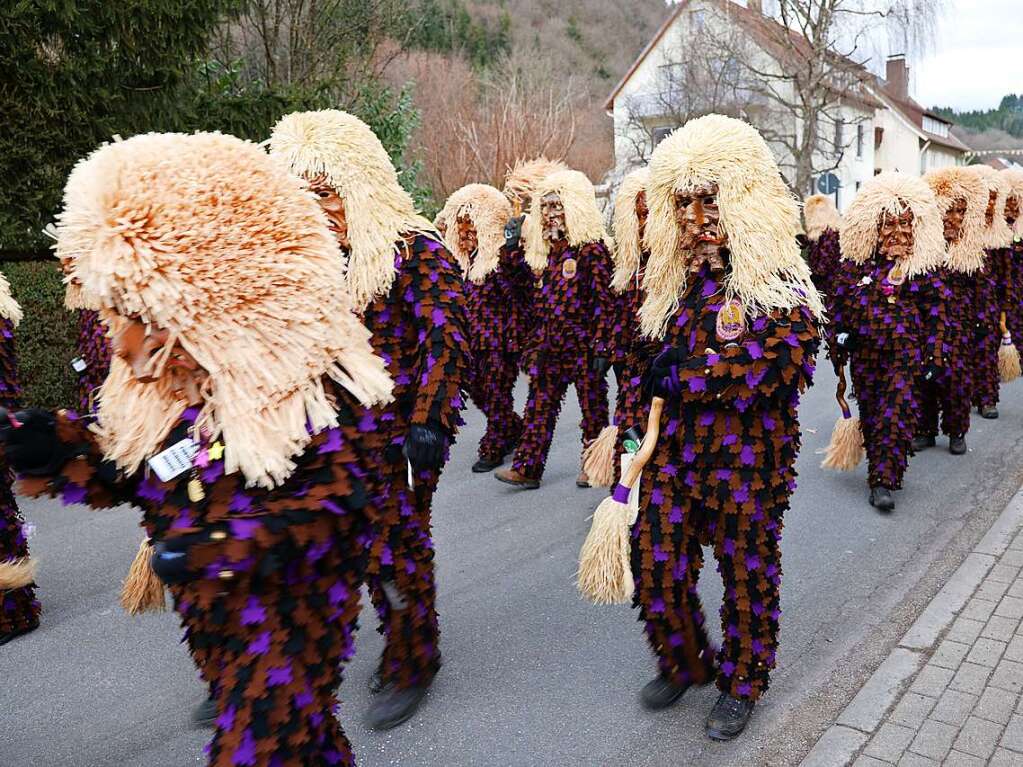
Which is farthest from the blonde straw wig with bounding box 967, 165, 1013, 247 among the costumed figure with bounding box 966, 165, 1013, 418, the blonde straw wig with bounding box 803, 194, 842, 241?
the blonde straw wig with bounding box 803, 194, 842, 241

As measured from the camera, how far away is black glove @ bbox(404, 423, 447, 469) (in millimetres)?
3277

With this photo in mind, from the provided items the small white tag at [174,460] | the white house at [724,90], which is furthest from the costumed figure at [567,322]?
the white house at [724,90]

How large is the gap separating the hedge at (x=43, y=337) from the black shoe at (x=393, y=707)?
6195 mm

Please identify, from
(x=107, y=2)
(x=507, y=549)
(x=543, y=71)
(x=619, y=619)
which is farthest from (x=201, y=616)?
(x=543, y=71)

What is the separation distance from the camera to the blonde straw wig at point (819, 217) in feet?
41.5

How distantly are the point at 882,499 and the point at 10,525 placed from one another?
5.50 m

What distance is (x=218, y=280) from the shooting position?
2070 mm

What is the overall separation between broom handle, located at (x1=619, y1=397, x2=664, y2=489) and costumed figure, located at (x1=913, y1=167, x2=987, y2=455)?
4.70 metres

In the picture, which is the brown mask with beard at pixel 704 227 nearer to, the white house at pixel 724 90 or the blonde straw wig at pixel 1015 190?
the blonde straw wig at pixel 1015 190

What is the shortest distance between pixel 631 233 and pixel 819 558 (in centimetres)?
244

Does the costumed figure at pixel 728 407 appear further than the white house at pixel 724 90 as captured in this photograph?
No

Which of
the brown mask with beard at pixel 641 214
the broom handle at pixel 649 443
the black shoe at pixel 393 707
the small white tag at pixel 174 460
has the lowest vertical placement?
the black shoe at pixel 393 707

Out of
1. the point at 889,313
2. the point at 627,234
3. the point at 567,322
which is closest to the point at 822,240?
the point at 889,313

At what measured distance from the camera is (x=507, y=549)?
5.61m
